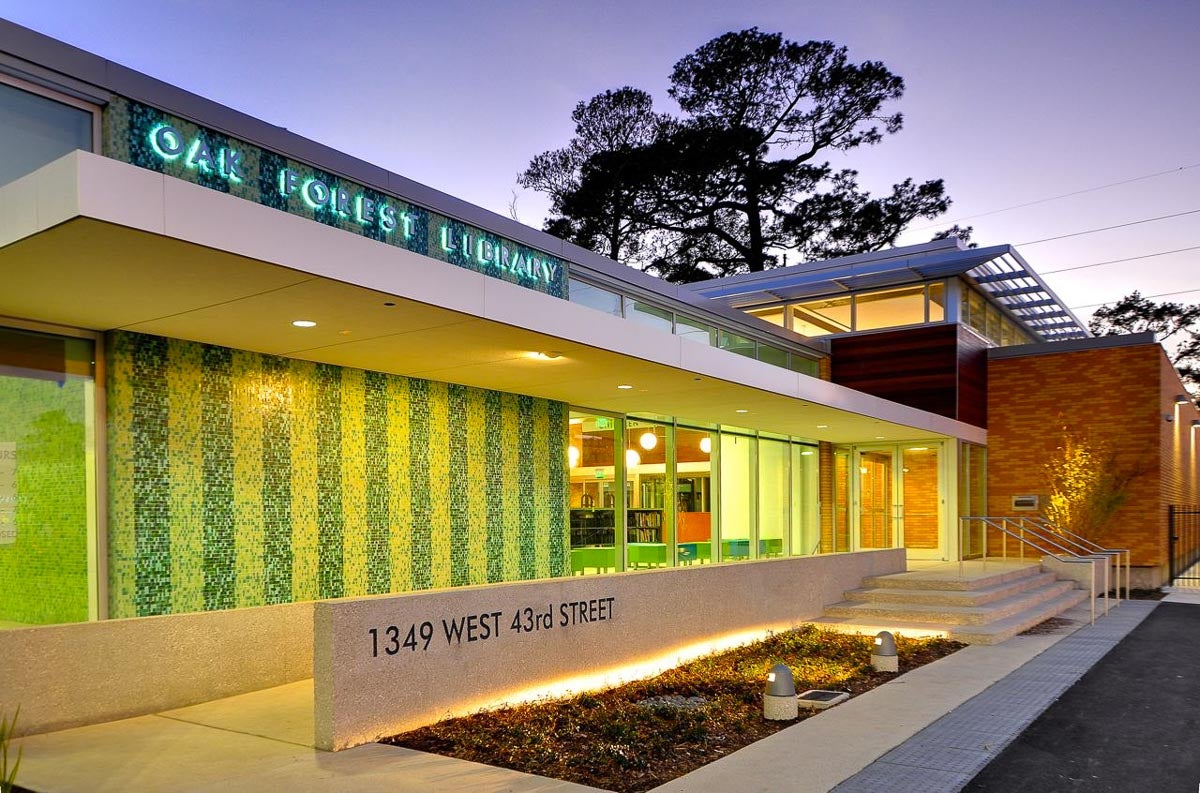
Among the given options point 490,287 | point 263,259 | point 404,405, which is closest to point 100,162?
point 263,259

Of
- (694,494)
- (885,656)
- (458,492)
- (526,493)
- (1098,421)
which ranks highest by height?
(1098,421)

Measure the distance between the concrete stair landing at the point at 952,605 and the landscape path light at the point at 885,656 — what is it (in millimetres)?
2217

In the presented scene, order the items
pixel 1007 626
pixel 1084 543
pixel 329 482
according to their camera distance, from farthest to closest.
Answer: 1. pixel 1084 543
2. pixel 1007 626
3. pixel 329 482

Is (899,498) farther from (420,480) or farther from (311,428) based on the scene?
(311,428)

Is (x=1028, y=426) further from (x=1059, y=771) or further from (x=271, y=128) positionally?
(x=271, y=128)

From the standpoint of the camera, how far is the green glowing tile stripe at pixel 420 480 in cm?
1020

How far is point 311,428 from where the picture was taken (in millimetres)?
9141

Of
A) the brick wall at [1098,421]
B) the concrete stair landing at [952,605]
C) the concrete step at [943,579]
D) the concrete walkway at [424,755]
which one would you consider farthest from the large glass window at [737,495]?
the concrete walkway at [424,755]

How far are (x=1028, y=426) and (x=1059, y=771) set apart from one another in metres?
15.1

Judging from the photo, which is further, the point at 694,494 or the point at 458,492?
the point at 694,494

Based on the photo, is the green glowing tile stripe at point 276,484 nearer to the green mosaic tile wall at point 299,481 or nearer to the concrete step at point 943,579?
the green mosaic tile wall at point 299,481

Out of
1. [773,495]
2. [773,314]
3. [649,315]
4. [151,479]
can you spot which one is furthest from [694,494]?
[151,479]

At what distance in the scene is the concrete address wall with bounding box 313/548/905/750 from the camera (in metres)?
6.08

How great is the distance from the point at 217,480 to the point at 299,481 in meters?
0.88
